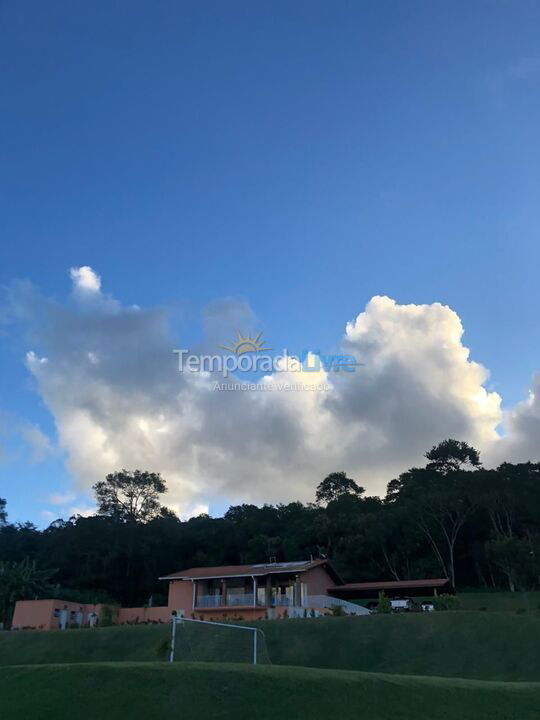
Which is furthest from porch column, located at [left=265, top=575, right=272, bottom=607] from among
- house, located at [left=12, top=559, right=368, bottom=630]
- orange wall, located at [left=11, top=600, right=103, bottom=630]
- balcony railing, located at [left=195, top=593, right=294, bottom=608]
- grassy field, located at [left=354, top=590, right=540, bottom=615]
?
orange wall, located at [left=11, top=600, right=103, bottom=630]

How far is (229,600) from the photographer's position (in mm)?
45344

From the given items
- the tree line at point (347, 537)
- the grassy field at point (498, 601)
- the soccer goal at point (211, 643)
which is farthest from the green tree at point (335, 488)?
the soccer goal at point (211, 643)

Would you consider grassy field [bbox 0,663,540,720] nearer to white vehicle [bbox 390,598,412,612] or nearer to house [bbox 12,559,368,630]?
white vehicle [bbox 390,598,412,612]

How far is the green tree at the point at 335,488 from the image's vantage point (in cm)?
8788

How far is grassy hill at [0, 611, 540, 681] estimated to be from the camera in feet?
91.4

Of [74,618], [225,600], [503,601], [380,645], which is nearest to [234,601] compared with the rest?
[225,600]

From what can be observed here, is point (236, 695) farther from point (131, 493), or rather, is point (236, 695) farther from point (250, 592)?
point (131, 493)

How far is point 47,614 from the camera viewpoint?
147 feet

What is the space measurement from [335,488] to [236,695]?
75.3m

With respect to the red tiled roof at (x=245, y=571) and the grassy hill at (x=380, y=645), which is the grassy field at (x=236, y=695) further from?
the red tiled roof at (x=245, y=571)

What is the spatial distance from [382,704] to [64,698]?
6879 millimetres

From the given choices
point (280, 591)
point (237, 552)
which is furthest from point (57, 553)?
point (280, 591)

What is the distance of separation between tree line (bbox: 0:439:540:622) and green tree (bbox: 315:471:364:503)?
262 inches

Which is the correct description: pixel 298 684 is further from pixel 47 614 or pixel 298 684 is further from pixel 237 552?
pixel 237 552
